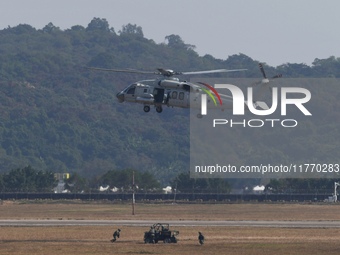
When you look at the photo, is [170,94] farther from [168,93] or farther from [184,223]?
[184,223]

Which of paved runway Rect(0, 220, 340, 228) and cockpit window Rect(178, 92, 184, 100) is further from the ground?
cockpit window Rect(178, 92, 184, 100)

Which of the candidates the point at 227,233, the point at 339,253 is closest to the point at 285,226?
the point at 227,233

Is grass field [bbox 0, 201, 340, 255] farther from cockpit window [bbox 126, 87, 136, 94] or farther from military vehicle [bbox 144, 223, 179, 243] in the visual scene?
cockpit window [bbox 126, 87, 136, 94]

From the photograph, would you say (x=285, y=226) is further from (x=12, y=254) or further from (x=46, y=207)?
(x=46, y=207)

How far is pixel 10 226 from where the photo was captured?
121m

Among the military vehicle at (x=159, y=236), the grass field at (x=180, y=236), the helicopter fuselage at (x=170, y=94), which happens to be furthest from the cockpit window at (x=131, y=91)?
the grass field at (x=180, y=236)

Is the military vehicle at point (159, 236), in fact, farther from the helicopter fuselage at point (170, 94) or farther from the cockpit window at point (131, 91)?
the cockpit window at point (131, 91)

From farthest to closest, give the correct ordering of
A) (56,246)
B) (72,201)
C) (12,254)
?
(72,201) < (56,246) < (12,254)

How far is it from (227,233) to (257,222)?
18424 millimetres

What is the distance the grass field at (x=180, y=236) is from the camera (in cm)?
9219

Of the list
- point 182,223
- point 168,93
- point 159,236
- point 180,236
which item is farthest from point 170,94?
point 182,223

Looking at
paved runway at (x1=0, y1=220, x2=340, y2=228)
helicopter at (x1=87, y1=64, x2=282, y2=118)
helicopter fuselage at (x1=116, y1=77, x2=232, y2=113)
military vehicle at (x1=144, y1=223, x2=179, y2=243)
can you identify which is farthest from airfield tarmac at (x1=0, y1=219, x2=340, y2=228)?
helicopter fuselage at (x1=116, y1=77, x2=232, y2=113)

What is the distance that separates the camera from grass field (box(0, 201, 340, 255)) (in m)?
92.2

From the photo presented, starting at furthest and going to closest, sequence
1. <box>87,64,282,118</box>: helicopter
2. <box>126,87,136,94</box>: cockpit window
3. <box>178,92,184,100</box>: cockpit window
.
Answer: <box>126,87,136,94</box>: cockpit window → <box>178,92,184,100</box>: cockpit window → <box>87,64,282,118</box>: helicopter
